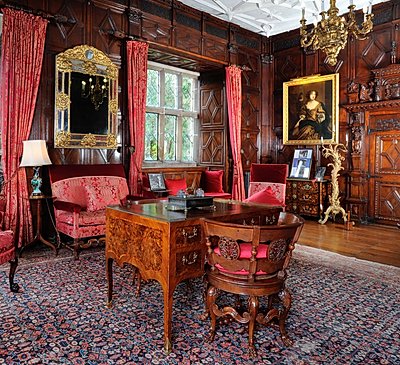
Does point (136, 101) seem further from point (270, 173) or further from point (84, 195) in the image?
point (270, 173)

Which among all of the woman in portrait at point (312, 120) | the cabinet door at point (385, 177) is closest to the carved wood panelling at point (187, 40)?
the woman in portrait at point (312, 120)

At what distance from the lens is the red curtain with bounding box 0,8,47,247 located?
5.00 meters

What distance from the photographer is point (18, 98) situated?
5.09 m

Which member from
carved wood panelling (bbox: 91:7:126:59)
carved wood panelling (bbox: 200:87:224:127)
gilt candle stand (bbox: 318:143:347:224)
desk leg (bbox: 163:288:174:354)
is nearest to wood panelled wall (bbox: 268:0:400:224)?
gilt candle stand (bbox: 318:143:347:224)

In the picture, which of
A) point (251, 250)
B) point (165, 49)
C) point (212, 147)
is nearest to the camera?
point (251, 250)

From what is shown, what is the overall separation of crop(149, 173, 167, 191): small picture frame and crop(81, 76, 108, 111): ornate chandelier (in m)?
1.52

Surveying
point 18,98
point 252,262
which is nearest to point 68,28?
point 18,98

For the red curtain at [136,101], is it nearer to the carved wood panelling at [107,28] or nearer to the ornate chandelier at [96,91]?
the carved wood panelling at [107,28]

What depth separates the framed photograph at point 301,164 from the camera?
815 centimetres

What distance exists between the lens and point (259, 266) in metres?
2.44

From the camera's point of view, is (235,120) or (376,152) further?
(235,120)

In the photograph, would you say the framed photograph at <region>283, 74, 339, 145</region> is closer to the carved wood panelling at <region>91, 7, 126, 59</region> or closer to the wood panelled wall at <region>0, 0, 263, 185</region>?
the wood panelled wall at <region>0, 0, 263, 185</region>

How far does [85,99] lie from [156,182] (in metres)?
1.84

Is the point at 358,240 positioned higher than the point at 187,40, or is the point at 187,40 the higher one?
the point at 187,40
